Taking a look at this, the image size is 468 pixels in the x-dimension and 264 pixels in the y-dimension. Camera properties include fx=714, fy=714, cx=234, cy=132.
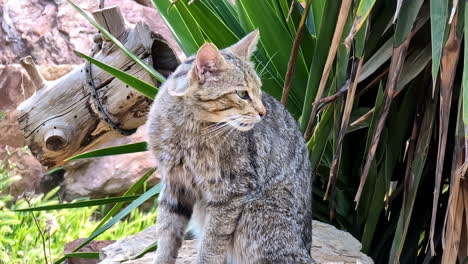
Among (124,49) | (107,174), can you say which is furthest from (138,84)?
(107,174)

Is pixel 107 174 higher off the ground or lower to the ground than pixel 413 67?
lower

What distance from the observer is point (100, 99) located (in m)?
3.89

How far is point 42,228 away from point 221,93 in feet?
9.91

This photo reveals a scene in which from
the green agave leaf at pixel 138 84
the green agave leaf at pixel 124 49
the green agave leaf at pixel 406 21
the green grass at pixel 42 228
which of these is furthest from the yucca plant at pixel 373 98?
the green grass at pixel 42 228

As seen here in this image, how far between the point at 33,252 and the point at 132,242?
1693mm

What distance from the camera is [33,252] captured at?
198 inches

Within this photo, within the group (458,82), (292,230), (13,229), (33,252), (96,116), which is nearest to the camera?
(292,230)

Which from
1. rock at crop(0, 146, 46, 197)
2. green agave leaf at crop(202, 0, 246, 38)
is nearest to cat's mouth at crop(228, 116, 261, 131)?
green agave leaf at crop(202, 0, 246, 38)

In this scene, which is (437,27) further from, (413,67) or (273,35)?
(273,35)

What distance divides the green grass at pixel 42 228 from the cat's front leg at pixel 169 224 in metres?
1.83

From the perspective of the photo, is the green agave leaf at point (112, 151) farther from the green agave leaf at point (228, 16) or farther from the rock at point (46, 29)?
the rock at point (46, 29)

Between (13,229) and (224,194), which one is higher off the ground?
(224,194)

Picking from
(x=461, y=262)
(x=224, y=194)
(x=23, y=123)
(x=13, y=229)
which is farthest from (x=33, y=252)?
(x=461, y=262)

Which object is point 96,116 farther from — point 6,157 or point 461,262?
point 6,157
